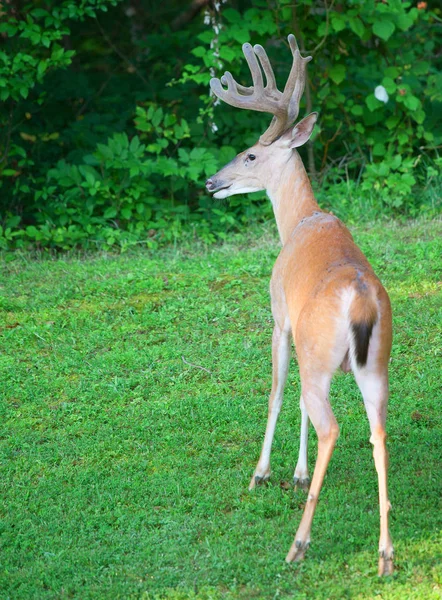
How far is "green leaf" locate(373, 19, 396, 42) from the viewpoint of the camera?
8.91m

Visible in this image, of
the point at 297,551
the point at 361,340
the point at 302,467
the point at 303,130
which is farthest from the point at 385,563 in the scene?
the point at 303,130

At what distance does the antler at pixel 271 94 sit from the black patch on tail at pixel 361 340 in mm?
2035

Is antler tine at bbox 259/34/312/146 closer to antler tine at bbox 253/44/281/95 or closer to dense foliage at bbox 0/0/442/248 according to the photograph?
antler tine at bbox 253/44/281/95

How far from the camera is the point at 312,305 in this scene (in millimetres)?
3971

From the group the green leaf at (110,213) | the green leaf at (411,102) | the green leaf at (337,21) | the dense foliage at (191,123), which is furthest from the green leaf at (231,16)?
the green leaf at (110,213)

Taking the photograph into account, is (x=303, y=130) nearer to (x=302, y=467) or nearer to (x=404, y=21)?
(x=302, y=467)

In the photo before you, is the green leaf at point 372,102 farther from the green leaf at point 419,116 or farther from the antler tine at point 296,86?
the antler tine at point 296,86

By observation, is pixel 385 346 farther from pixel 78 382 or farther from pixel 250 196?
pixel 250 196

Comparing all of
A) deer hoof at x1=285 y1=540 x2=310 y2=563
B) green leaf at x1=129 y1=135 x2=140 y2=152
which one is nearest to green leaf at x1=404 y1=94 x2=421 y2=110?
green leaf at x1=129 y1=135 x2=140 y2=152

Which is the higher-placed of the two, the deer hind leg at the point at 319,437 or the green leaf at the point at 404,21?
the green leaf at the point at 404,21

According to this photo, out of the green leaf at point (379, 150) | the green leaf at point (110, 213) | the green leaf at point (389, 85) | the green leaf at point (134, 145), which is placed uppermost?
the green leaf at point (389, 85)

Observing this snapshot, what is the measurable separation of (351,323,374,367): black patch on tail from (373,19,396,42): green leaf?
5.88 meters

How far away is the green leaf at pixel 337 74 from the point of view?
31.0 feet

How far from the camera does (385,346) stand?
3.82m
